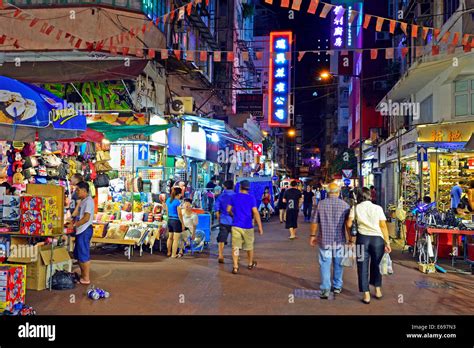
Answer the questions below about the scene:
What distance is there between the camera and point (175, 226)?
41.0 feet

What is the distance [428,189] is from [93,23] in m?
14.0

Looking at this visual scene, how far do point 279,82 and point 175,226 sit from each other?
77.2 feet

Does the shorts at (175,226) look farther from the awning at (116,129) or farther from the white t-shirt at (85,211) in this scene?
the white t-shirt at (85,211)

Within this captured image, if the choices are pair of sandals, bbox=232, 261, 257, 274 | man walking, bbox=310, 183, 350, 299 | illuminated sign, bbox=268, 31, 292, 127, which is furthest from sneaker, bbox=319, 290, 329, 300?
illuminated sign, bbox=268, 31, 292, 127

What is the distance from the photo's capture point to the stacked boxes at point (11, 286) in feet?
23.1

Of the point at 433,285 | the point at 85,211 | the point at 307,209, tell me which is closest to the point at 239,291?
the point at 85,211

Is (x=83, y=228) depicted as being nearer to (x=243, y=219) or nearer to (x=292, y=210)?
(x=243, y=219)

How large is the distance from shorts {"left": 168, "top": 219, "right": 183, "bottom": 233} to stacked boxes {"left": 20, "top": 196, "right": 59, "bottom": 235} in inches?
165

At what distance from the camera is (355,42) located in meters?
43.5

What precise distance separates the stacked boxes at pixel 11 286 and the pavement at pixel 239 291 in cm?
40

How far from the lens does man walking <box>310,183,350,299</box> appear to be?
848 centimetres

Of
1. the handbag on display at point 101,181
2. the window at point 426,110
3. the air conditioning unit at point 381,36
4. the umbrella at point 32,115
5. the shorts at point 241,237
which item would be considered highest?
the air conditioning unit at point 381,36

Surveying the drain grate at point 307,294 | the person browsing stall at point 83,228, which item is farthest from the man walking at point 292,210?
the person browsing stall at point 83,228

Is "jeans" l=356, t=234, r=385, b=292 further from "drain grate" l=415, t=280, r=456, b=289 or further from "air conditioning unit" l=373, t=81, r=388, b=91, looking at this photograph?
"air conditioning unit" l=373, t=81, r=388, b=91
